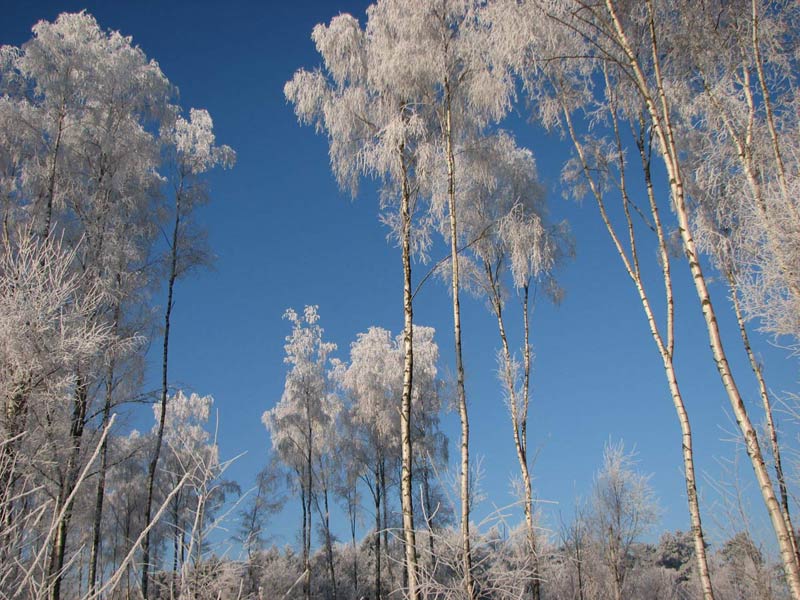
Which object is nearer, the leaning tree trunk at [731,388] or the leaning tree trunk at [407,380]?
the leaning tree trunk at [731,388]

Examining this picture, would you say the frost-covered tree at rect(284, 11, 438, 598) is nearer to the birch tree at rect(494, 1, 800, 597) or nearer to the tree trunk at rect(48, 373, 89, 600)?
the birch tree at rect(494, 1, 800, 597)

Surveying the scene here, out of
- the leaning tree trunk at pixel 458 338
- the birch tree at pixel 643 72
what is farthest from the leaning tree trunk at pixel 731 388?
the leaning tree trunk at pixel 458 338

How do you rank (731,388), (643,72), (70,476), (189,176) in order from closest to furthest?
(731,388) → (643,72) → (70,476) → (189,176)

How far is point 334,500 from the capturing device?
23438mm

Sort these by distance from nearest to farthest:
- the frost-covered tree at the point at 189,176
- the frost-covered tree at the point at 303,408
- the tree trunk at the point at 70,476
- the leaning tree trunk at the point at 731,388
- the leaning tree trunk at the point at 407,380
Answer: the leaning tree trunk at the point at 731,388, the leaning tree trunk at the point at 407,380, the tree trunk at the point at 70,476, the frost-covered tree at the point at 189,176, the frost-covered tree at the point at 303,408

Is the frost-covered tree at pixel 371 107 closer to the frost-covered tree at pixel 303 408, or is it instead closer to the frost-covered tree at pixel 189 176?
the frost-covered tree at pixel 189 176

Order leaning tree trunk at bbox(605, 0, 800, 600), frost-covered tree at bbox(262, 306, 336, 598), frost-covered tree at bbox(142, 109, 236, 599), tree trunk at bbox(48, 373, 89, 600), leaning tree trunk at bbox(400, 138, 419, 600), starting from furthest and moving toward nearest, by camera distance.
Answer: frost-covered tree at bbox(262, 306, 336, 598)
frost-covered tree at bbox(142, 109, 236, 599)
tree trunk at bbox(48, 373, 89, 600)
leaning tree trunk at bbox(400, 138, 419, 600)
leaning tree trunk at bbox(605, 0, 800, 600)

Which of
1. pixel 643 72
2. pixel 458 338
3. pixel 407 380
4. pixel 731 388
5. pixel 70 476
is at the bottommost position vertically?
pixel 731 388

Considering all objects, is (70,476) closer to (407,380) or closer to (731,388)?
(407,380)

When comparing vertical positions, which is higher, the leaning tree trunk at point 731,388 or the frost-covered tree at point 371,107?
the frost-covered tree at point 371,107

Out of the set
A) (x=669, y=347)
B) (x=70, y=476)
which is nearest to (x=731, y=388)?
(x=669, y=347)

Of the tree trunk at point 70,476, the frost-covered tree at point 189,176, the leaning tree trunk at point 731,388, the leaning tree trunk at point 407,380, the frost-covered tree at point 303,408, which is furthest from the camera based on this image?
the frost-covered tree at point 303,408

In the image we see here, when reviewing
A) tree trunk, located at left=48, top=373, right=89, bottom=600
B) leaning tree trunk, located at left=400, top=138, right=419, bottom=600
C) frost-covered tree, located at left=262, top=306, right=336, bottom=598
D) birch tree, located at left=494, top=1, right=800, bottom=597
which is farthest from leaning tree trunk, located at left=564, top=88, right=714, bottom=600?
frost-covered tree, located at left=262, top=306, right=336, bottom=598

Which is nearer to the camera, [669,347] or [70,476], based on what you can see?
[669,347]
